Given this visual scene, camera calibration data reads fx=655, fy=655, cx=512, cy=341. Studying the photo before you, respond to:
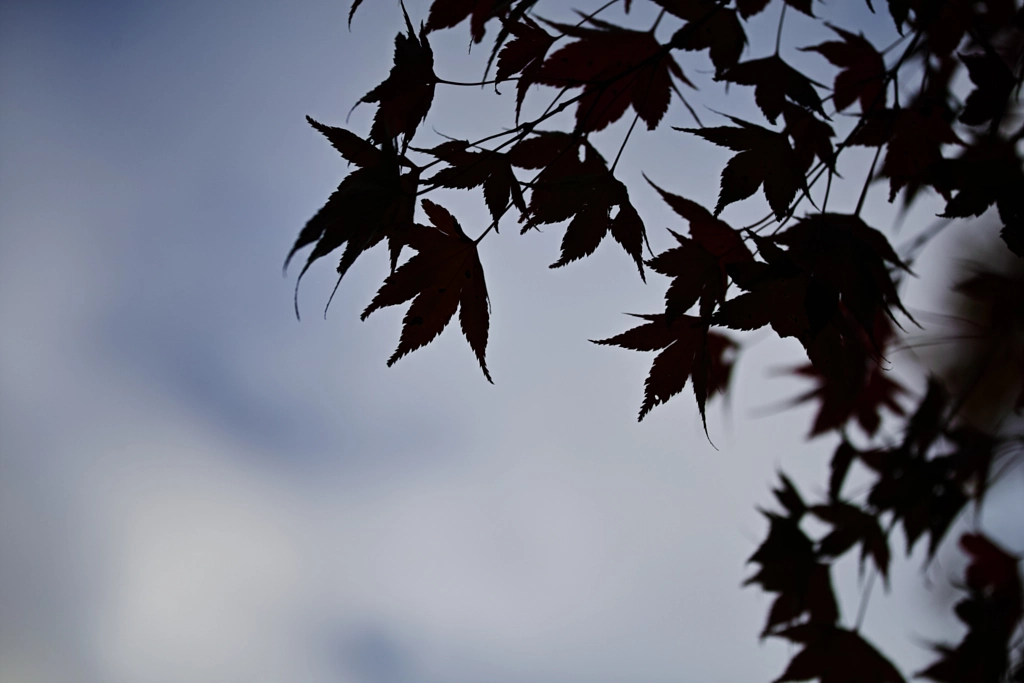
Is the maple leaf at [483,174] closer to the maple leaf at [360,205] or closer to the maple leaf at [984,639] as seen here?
the maple leaf at [360,205]

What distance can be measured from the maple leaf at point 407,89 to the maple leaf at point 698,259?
0.85ft

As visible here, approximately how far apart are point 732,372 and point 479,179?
3.88 ft

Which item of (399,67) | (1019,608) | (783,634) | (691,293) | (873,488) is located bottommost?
(783,634)

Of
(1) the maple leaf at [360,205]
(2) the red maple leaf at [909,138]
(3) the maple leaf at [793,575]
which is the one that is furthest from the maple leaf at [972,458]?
(1) the maple leaf at [360,205]

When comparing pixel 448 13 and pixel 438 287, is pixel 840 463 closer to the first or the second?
pixel 438 287

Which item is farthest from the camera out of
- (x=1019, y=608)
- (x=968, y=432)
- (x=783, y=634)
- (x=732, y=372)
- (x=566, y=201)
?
(x=732, y=372)

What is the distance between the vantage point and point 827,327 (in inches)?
27.7

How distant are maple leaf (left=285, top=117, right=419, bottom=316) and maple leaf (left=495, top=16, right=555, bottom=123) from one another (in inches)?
6.3

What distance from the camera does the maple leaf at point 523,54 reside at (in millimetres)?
695

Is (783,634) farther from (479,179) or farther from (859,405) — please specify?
(479,179)

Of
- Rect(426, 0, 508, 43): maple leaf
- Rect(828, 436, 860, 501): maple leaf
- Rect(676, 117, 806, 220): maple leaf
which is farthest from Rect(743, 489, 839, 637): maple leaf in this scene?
Rect(426, 0, 508, 43): maple leaf

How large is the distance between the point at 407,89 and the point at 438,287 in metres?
0.20

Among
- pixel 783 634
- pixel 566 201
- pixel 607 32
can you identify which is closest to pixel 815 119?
pixel 607 32

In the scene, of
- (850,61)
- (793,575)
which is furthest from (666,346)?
(793,575)
